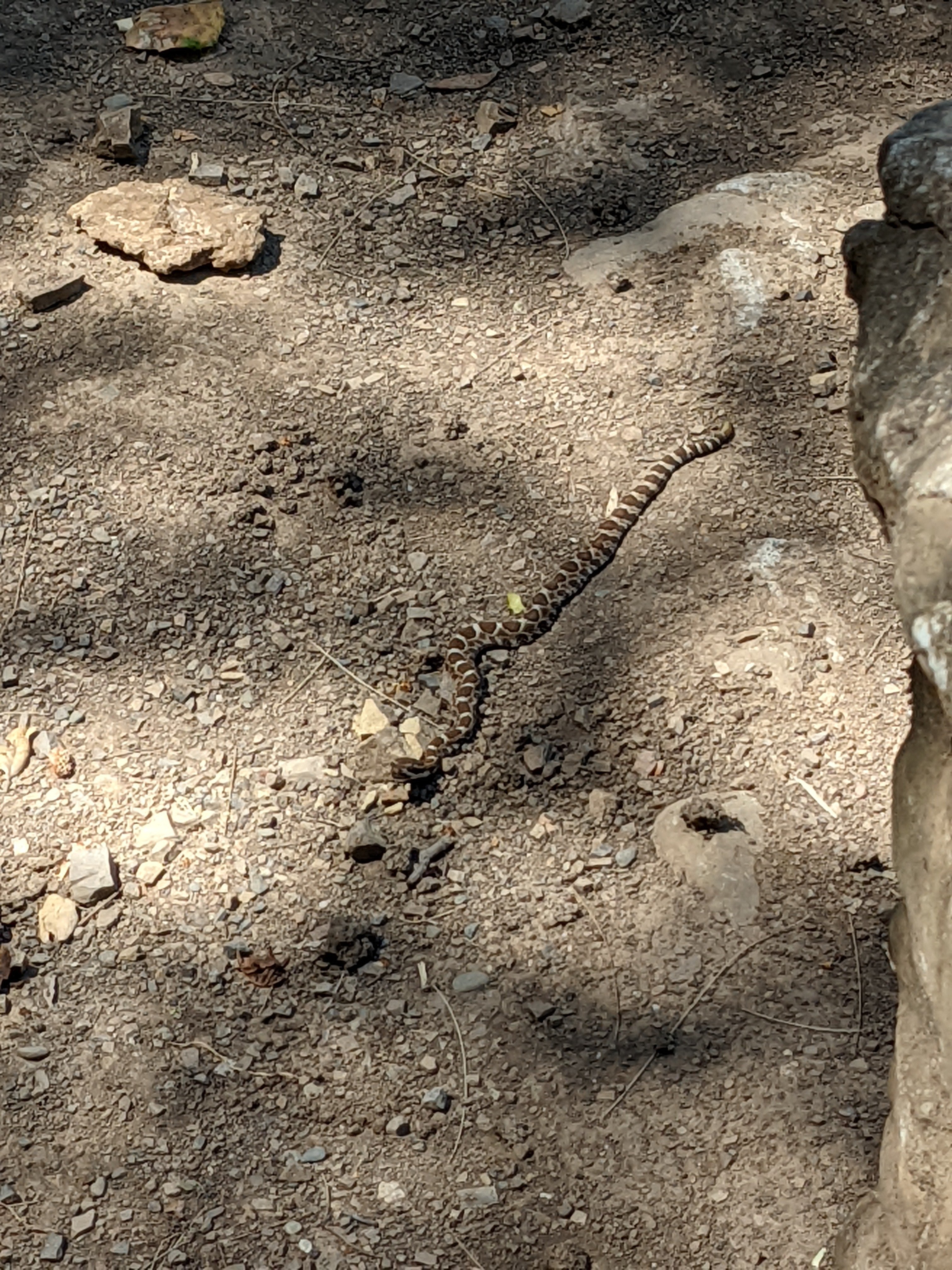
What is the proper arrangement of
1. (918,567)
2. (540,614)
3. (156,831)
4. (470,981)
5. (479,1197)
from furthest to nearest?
(540,614) < (156,831) < (470,981) < (479,1197) < (918,567)

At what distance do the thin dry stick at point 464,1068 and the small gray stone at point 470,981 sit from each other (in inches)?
1.9

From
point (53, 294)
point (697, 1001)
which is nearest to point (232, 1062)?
point (697, 1001)

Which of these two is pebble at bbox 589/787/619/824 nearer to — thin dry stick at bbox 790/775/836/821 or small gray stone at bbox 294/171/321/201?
thin dry stick at bbox 790/775/836/821

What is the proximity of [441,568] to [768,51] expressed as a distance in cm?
372

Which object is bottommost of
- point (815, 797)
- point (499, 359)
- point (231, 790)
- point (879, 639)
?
point (231, 790)

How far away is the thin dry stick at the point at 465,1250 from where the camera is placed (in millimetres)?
3516

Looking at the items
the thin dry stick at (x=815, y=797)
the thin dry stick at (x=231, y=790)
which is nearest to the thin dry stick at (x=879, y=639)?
the thin dry stick at (x=815, y=797)

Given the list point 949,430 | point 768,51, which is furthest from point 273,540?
point 768,51

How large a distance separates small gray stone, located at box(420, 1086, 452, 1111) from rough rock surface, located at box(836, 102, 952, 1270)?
3.97 ft

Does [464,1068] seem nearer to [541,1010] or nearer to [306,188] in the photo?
[541,1010]

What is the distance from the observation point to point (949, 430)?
2385mm

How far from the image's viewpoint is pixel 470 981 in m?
4.08

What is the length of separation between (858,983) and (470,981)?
1.11 meters

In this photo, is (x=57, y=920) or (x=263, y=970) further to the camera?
(x=57, y=920)
